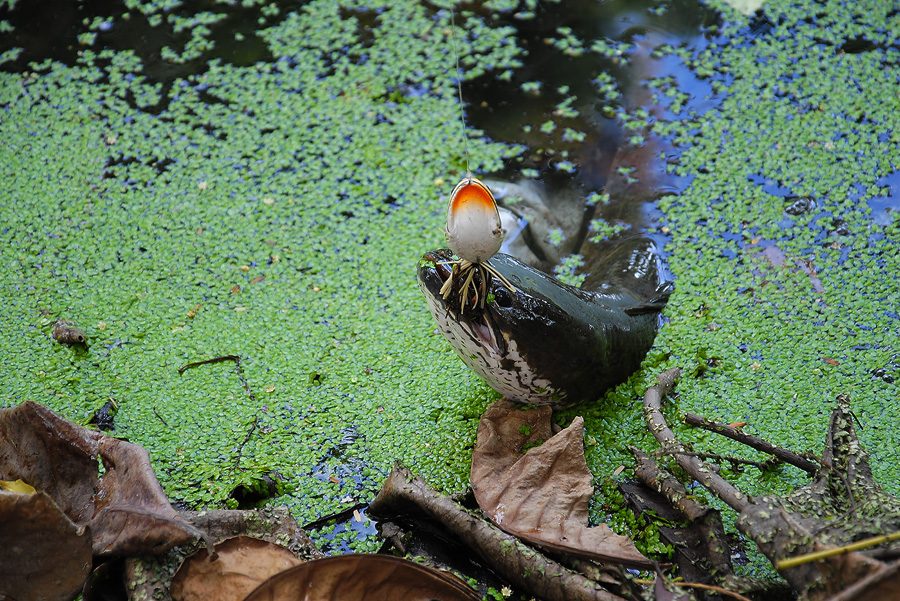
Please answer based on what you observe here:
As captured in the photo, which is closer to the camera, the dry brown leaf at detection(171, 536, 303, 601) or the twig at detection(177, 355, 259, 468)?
the dry brown leaf at detection(171, 536, 303, 601)

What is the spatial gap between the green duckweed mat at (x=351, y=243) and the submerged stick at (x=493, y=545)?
169 mm

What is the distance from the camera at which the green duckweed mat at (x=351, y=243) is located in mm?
2326

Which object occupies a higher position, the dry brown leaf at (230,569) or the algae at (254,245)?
the dry brown leaf at (230,569)

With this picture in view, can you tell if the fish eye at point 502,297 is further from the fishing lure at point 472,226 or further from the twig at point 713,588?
the twig at point 713,588

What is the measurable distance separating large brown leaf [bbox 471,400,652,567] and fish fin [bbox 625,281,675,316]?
446 mm

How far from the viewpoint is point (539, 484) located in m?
2.00

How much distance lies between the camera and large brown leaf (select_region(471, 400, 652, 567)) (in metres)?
1.83

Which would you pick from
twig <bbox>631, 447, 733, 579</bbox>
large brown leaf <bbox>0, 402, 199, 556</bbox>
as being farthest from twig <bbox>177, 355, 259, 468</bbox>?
twig <bbox>631, 447, 733, 579</bbox>

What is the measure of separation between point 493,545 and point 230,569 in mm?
544

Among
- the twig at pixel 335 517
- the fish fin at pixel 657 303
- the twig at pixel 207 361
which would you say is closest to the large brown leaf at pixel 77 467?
the twig at pixel 335 517

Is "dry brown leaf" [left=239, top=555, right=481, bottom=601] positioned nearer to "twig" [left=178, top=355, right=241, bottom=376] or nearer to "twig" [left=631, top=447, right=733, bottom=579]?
"twig" [left=631, top=447, right=733, bottom=579]

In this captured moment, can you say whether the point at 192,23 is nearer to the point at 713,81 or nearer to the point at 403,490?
the point at 713,81

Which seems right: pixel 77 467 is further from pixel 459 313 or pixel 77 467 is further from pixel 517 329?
pixel 517 329

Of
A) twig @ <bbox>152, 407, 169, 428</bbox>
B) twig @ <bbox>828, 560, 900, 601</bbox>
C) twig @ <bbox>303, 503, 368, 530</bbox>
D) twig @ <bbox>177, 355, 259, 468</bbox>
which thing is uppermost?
twig @ <bbox>828, 560, 900, 601</bbox>
